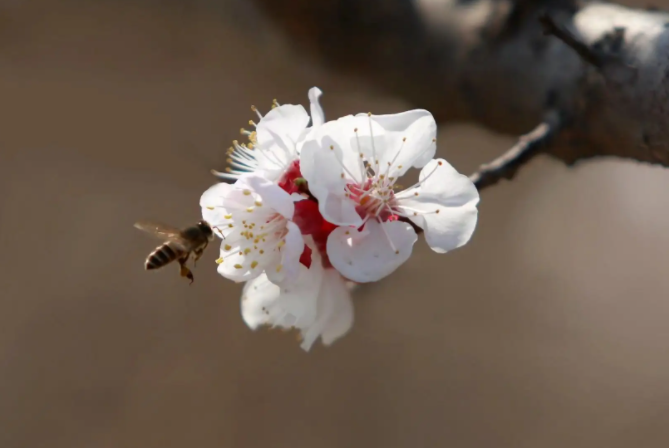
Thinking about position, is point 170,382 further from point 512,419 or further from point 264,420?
point 512,419

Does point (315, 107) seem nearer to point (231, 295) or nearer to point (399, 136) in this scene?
point (399, 136)

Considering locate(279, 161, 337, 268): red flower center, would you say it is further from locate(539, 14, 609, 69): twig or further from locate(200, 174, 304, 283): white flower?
locate(539, 14, 609, 69): twig

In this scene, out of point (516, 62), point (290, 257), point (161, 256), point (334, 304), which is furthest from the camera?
point (516, 62)

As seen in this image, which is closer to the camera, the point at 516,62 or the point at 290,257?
the point at 290,257

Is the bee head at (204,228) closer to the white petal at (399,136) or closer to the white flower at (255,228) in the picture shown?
the white flower at (255,228)

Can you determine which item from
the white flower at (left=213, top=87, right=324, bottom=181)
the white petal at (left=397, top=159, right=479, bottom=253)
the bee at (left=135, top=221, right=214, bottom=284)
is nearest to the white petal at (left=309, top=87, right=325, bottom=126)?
the white flower at (left=213, top=87, right=324, bottom=181)

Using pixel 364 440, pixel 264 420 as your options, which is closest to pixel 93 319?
pixel 264 420

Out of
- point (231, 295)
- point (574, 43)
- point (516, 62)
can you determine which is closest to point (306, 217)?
point (574, 43)

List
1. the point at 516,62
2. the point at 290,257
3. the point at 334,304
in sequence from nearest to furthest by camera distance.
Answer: the point at 290,257 → the point at 334,304 → the point at 516,62
